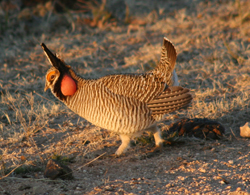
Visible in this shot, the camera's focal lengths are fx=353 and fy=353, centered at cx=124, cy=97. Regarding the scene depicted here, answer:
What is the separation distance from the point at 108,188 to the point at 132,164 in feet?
2.52

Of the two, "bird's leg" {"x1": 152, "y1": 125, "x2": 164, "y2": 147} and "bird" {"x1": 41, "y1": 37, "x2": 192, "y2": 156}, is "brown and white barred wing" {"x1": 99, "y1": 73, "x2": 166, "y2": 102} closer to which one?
"bird" {"x1": 41, "y1": 37, "x2": 192, "y2": 156}

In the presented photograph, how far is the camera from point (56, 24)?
9.26m

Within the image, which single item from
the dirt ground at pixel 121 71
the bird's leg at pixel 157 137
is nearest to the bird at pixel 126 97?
the bird's leg at pixel 157 137

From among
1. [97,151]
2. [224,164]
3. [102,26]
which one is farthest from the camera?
[102,26]

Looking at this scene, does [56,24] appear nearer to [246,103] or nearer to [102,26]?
[102,26]

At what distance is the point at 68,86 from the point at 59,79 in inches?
6.3

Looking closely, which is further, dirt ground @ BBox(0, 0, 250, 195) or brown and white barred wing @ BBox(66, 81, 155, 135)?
brown and white barred wing @ BBox(66, 81, 155, 135)

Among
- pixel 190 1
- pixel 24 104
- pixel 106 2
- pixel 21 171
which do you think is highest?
pixel 106 2

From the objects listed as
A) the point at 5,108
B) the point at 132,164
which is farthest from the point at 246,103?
the point at 5,108

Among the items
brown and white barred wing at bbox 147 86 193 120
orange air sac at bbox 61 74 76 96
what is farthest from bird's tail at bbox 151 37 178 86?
orange air sac at bbox 61 74 76 96

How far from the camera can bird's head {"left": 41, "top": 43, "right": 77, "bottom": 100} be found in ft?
13.2

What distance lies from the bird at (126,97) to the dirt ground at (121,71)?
0.38 meters

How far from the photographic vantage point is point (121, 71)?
686 cm

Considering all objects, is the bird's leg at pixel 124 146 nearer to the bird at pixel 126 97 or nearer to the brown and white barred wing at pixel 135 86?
the bird at pixel 126 97
